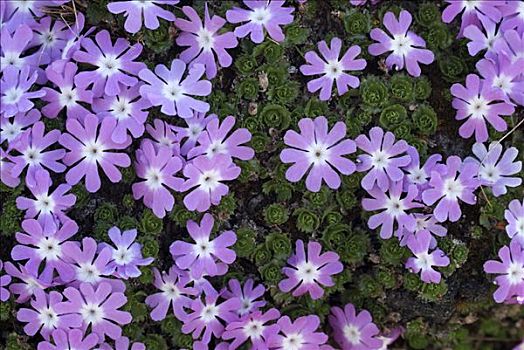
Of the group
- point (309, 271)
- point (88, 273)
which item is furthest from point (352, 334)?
point (88, 273)

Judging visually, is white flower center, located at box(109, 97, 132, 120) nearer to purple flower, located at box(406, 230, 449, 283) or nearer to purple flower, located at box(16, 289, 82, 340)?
purple flower, located at box(16, 289, 82, 340)

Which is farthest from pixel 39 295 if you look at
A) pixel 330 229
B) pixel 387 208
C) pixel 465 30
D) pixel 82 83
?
pixel 465 30

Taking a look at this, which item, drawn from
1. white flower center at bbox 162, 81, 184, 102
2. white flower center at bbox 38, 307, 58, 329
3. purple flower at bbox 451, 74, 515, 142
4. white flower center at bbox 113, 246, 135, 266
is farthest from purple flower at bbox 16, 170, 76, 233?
purple flower at bbox 451, 74, 515, 142

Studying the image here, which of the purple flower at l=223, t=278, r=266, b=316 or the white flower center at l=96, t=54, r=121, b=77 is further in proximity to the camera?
the purple flower at l=223, t=278, r=266, b=316

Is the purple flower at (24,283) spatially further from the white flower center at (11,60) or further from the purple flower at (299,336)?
the purple flower at (299,336)

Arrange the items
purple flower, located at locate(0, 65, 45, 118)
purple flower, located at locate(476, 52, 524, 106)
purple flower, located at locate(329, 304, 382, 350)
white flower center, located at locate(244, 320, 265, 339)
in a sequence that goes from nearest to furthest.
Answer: purple flower, located at locate(0, 65, 45, 118)
purple flower, located at locate(476, 52, 524, 106)
white flower center, located at locate(244, 320, 265, 339)
purple flower, located at locate(329, 304, 382, 350)

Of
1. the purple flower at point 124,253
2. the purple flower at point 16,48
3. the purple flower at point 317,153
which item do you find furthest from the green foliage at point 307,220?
the purple flower at point 16,48

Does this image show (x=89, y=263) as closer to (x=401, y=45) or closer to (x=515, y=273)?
(x=401, y=45)
